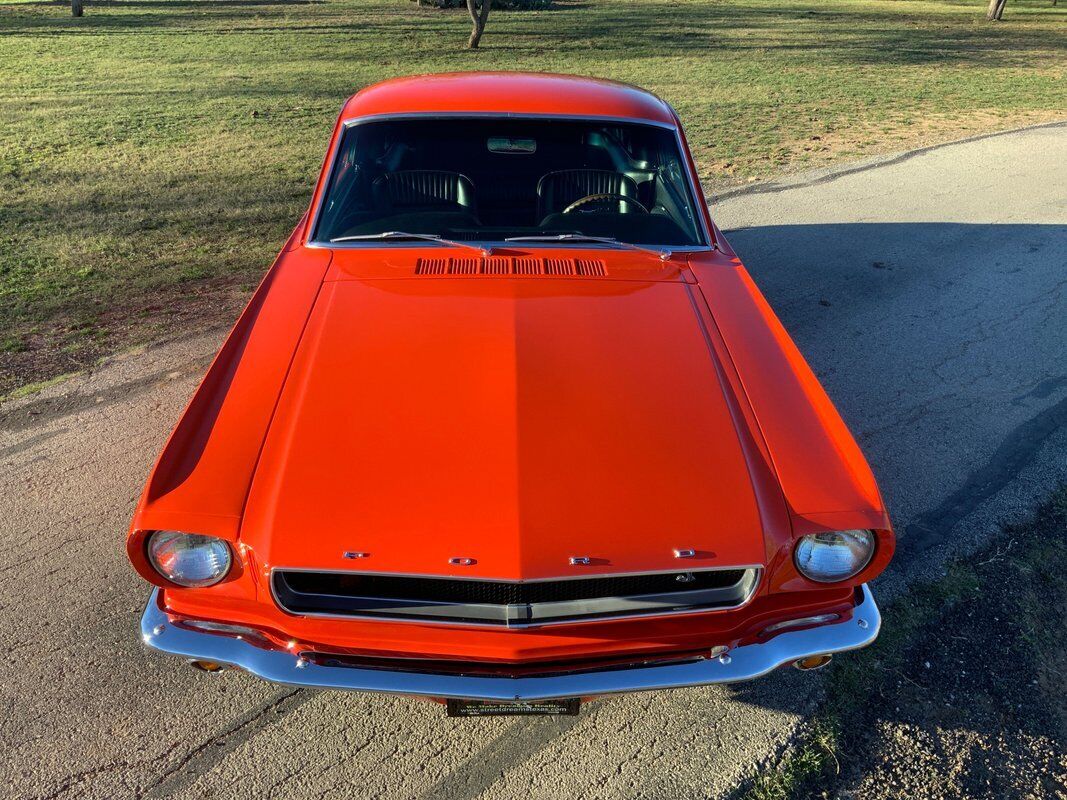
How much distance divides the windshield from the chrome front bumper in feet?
6.02

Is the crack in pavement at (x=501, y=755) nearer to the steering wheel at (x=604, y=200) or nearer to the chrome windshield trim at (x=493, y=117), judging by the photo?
the chrome windshield trim at (x=493, y=117)

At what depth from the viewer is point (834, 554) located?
2.31m

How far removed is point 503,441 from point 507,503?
249 mm

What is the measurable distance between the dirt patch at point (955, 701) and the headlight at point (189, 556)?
1.73 metres

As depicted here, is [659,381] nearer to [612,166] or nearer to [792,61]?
[612,166]

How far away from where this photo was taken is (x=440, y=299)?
Answer: 10.1 ft

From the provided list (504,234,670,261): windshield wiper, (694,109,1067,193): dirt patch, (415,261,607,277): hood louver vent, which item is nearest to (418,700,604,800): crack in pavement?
(415,261,607,277): hood louver vent

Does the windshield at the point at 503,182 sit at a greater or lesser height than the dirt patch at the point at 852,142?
greater

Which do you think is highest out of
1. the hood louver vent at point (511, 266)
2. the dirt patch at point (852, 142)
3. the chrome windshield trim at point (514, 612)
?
the hood louver vent at point (511, 266)

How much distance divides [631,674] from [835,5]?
106 feet

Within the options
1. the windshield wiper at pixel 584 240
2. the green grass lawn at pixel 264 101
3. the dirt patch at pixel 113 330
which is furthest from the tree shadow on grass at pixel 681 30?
the windshield wiper at pixel 584 240

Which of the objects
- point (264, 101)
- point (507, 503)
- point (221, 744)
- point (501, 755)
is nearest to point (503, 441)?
point (507, 503)

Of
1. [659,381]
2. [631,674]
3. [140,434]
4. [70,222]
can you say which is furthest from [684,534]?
[70,222]

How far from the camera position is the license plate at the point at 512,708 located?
2248 mm
